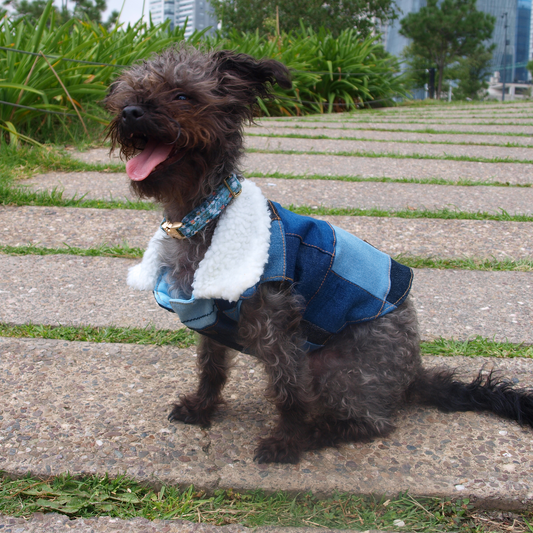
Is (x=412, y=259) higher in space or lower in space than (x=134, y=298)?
higher

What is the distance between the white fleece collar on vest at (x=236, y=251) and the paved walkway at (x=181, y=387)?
0.72m

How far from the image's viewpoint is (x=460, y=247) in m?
4.38

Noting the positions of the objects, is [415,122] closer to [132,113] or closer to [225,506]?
[132,113]

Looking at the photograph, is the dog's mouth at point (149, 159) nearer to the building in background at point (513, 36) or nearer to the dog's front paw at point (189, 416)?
the dog's front paw at point (189, 416)

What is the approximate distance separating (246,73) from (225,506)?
1.64 m

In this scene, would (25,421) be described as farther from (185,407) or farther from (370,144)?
(370,144)

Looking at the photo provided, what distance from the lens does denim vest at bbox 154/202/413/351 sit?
6.98 ft

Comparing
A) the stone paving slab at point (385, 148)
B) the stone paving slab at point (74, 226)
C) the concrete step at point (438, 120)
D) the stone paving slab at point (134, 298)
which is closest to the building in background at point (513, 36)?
the concrete step at point (438, 120)

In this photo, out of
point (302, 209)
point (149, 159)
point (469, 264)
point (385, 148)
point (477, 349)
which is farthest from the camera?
point (385, 148)

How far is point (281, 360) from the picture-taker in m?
2.14

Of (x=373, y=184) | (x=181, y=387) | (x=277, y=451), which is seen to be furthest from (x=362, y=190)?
(x=277, y=451)

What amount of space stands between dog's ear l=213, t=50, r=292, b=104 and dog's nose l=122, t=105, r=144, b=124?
1.28 feet

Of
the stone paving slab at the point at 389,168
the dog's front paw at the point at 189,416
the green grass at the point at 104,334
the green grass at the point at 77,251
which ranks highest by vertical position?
the stone paving slab at the point at 389,168

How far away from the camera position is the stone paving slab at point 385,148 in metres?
7.46
